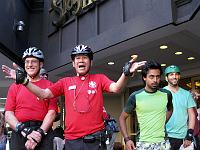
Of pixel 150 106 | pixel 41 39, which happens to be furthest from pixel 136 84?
pixel 150 106

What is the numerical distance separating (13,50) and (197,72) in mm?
6318

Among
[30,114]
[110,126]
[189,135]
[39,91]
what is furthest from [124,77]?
[189,135]

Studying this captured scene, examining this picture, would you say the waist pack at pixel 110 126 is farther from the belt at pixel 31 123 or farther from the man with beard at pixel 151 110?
the belt at pixel 31 123

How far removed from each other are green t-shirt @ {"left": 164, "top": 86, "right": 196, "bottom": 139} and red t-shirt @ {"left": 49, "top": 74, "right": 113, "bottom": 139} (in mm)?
1476

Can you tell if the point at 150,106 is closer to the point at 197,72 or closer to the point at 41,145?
the point at 41,145

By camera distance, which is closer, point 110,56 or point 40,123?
point 40,123

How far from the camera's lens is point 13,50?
40.3ft

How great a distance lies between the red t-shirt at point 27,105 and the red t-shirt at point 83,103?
248mm

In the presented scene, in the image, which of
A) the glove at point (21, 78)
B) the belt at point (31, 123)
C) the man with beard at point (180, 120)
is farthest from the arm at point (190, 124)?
the glove at point (21, 78)

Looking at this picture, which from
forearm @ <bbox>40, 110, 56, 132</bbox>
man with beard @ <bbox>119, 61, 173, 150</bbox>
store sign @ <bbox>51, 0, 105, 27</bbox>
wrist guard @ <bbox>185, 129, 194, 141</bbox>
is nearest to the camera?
forearm @ <bbox>40, 110, 56, 132</bbox>

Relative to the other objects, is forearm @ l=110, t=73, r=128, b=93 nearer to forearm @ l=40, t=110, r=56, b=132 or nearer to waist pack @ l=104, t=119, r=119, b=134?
waist pack @ l=104, t=119, r=119, b=134

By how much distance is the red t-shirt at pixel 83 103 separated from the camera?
3.76 m

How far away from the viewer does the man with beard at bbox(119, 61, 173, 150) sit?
A: 13.9ft

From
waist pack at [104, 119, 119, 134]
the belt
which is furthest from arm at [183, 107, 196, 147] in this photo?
the belt
